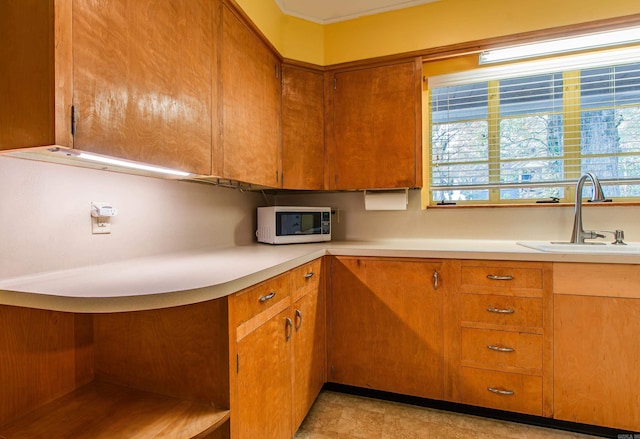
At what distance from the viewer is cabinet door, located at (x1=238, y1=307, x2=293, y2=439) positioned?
42.0 inches

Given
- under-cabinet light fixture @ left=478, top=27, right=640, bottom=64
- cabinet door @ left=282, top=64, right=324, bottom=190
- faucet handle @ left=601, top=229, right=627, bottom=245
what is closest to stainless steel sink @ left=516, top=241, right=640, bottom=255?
faucet handle @ left=601, top=229, right=627, bottom=245

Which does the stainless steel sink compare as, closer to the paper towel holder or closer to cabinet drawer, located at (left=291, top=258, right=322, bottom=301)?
the paper towel holder

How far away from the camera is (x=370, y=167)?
7.18ft

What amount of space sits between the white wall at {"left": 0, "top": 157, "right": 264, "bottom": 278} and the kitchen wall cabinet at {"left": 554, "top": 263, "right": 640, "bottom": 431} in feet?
6.39

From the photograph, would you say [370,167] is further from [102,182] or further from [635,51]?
[635,51]

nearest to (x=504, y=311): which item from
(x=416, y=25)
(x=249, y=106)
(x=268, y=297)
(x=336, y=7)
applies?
(x=268, y=297)

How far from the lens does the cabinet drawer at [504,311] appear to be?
63.5 inches

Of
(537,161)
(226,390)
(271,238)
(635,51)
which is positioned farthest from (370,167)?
(635,51)

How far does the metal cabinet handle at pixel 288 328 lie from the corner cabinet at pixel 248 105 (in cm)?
75

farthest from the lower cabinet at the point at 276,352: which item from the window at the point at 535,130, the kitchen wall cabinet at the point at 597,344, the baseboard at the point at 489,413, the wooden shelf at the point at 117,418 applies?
the window at the point at 535,130

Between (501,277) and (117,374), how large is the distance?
Result: 179 cm

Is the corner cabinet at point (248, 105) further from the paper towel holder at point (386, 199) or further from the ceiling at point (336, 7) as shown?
the paper towel holder at point (386, 199)

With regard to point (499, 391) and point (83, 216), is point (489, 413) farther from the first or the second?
point (83, 216)

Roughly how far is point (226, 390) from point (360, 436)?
96 centimetres
